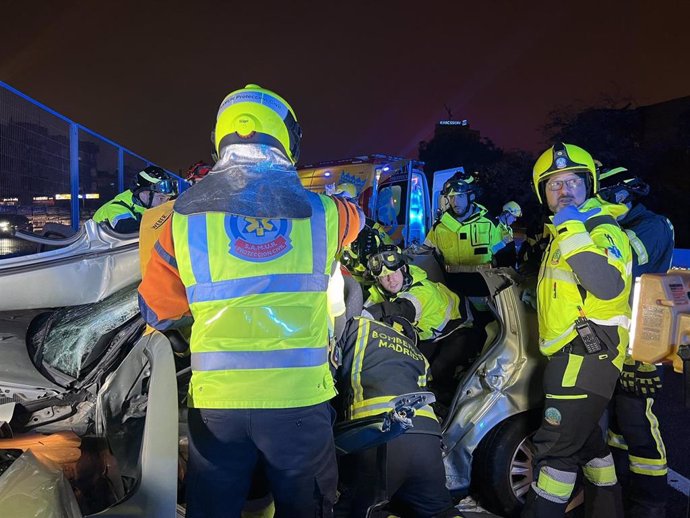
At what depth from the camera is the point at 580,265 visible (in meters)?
2.66

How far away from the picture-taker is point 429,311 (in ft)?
13.0

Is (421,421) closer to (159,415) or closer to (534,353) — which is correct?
(534,353)

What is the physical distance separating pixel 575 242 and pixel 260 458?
1.79m

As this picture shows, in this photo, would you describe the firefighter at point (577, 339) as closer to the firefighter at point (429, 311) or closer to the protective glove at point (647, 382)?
the protective glove at point (647, 382)

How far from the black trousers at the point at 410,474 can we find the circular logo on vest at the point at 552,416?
0.66 meters

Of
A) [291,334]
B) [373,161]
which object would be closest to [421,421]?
Answer: [291,334]

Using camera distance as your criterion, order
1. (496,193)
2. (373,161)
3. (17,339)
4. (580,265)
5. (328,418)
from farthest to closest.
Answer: (496,193), (373,161), (580,265), (17,339), (328,418)

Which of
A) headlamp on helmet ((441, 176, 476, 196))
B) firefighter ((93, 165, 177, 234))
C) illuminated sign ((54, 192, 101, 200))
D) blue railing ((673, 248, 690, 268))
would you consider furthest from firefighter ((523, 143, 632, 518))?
illuminated sign ((54, 192, 101, 200))

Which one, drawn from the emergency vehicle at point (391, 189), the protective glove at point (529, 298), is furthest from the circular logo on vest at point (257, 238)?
the emergency vehicle at point (391, 189)

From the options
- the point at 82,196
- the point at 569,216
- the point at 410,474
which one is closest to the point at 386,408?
the point at 410,474

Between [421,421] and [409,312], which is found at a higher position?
[409,312]

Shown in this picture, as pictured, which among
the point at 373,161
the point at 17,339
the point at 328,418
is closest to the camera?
the point at 328,418

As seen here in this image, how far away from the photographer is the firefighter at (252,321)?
177 cm

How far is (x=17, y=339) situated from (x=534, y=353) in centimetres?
264
